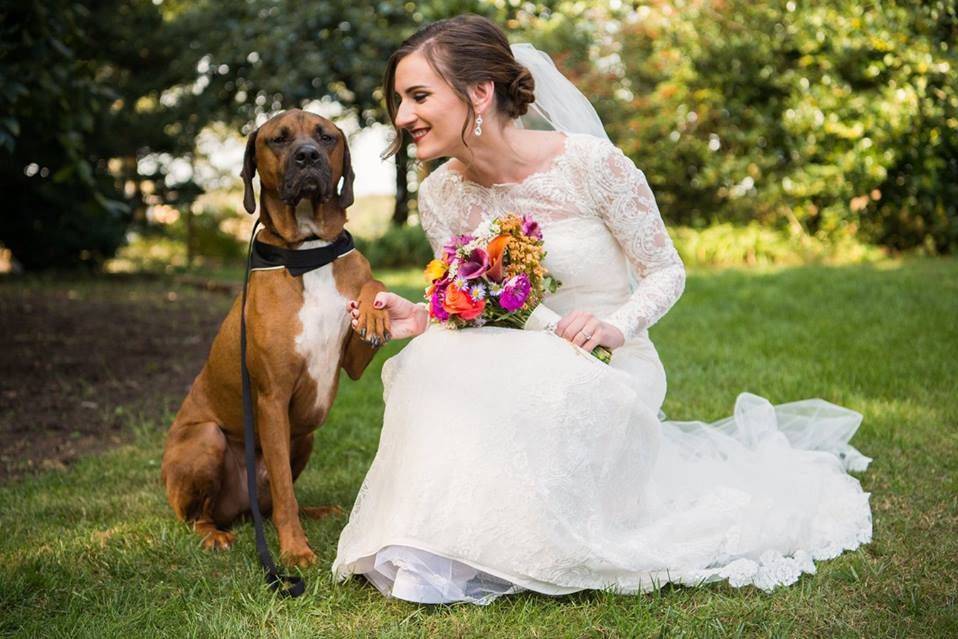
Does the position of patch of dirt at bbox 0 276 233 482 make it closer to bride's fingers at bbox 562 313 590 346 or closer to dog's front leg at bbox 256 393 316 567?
dog's front leg at bbox 256 393 316 567

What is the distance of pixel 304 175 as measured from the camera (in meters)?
3.19

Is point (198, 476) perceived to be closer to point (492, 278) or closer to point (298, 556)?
point (298, 556)

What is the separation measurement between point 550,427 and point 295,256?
1.16 meters

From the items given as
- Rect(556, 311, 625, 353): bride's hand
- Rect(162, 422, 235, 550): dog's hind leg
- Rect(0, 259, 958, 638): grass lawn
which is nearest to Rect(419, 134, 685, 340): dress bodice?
Rect(556, 311, 625, 353): bride's hand

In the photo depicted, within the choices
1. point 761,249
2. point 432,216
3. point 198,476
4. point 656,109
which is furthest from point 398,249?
point 198,476

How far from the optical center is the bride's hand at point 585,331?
2869 mm

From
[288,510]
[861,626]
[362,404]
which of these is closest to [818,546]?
[861,626]

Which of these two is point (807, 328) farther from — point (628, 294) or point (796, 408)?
point (628, 294)

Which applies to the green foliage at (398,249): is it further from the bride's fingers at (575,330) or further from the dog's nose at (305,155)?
the bride's fingers at (575,330)

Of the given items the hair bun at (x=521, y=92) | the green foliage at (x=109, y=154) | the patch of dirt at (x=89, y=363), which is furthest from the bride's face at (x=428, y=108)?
the green foliage at (x=109, y=154)

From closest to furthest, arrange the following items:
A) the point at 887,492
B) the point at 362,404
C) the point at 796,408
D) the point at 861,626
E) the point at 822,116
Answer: the point at 861,626, the point at 887,492, the point at 796,408, the point at 362,404, the point at 822,116

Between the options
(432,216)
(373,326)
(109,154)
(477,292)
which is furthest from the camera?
(109,154)

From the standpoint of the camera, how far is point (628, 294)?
11.0 feet

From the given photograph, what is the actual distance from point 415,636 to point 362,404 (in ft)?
9.77
